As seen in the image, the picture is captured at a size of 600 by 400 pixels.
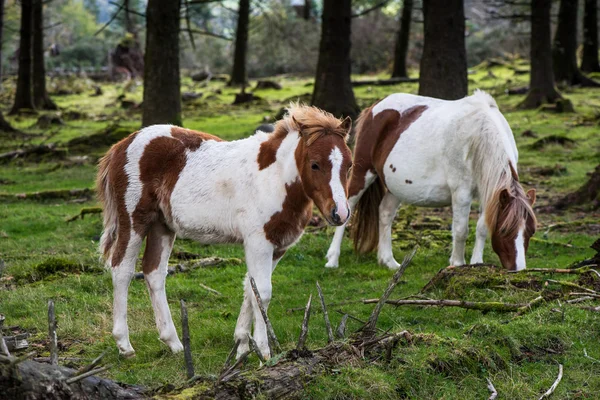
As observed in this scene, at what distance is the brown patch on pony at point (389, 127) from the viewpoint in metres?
9.32

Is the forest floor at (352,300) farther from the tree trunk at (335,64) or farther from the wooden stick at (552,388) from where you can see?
the tree trunk at (335,64)

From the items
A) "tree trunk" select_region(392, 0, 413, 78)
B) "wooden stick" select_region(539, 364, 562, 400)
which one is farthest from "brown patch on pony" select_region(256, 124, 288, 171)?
"tree trunk" select_region(392, 0, 413, 78)

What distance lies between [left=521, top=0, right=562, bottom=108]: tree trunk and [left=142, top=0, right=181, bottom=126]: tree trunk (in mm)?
11413

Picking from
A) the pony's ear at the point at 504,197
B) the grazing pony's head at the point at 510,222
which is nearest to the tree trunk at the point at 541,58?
the grazing pony's head at the point at 510,222

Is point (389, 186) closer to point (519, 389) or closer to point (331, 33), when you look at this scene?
point (519, 389)

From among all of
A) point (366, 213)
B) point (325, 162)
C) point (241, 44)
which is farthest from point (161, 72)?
point (241, 44)

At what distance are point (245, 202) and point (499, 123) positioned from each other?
3.96 meters

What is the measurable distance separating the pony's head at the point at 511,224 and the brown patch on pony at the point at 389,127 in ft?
6.04

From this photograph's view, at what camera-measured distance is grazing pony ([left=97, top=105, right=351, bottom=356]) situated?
5637 mm

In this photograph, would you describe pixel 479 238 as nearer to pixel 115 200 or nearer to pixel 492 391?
pixel 492 391

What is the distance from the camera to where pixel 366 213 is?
32.3 feet

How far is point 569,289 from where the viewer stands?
268 inches

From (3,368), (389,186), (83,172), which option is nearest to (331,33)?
(83,172)

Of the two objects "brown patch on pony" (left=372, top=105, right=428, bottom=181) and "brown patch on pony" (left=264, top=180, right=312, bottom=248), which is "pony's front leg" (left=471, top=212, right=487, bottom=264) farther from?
"brown patch on pony" (left=264, top=180, right=312, bottom=248)
